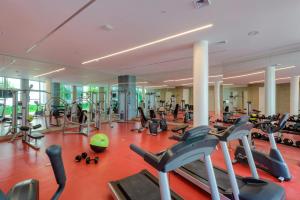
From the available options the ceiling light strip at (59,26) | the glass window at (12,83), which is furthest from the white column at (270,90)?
the glass window at (12,83)

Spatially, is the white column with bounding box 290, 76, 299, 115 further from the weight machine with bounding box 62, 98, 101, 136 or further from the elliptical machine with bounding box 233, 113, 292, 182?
the weight machine with bounding box 62, 98, 101, 136

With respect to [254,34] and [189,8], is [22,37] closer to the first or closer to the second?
[189,8]

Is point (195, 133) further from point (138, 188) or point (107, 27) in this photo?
point (107, 27)

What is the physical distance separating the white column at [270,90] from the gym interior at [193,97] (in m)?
0.03

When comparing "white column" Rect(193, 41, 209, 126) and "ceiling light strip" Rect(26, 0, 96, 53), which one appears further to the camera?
"white column" Rect(193, 41, 209, 126)

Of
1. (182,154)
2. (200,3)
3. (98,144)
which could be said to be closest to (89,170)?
(98,144)

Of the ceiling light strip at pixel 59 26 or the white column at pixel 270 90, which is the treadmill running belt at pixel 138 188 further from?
the white column at pixel 270 90

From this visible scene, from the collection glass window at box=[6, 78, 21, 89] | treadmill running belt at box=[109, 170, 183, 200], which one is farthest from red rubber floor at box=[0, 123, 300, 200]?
glass window at box=[6, 78, 21, 89]

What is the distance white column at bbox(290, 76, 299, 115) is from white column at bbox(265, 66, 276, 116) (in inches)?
24.1

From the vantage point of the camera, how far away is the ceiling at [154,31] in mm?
2734

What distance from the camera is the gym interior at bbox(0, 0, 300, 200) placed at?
193cm

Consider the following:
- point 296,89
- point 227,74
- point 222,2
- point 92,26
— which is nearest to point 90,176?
point 92,26

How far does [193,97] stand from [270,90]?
9.43ft

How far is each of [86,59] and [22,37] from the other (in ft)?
7.56
